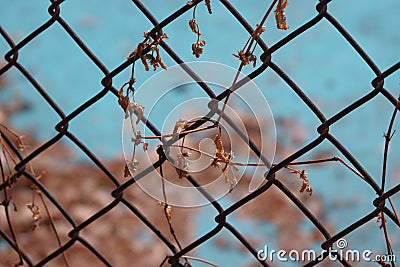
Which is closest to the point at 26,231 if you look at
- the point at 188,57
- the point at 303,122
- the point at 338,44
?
the point at 188,57

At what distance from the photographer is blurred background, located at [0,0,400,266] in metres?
2.47

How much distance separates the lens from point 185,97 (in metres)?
2.94

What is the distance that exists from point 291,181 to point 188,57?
627 millimetres

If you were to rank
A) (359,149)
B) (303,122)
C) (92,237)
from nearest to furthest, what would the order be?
(92,237)
(359,149)
(303,122)

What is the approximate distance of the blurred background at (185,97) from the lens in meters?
2.47

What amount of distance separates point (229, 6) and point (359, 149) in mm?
1820

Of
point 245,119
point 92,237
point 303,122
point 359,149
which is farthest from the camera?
point 245,119

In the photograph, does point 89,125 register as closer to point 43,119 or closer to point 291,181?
point 43,119

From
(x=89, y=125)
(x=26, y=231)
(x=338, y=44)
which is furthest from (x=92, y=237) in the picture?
(x=338, y=44)

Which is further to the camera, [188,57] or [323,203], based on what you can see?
[188,57]

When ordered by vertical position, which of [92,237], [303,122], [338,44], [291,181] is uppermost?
[338,44]

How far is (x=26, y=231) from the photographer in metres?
2.56

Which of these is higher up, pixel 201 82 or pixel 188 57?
pixel 188 57

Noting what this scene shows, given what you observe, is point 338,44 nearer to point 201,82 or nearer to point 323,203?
point 323,203
